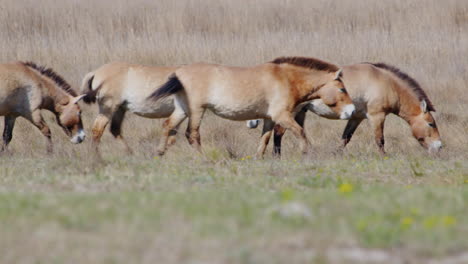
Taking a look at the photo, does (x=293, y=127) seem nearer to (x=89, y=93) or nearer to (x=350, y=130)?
(x=350, y=130)

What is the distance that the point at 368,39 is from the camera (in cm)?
2169

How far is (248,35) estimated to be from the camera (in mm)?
22141

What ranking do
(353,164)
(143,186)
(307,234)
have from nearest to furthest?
(307,234) < (143,186) < (353,164)

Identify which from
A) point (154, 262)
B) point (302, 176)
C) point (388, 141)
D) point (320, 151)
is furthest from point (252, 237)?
point (388, 141)

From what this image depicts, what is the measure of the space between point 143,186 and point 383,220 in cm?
365

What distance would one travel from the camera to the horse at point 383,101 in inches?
596

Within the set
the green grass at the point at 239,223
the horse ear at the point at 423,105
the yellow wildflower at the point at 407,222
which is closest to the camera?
the green grass at the point at 239,223

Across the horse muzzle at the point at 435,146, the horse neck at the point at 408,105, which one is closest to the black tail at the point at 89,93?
the horse neck at the point at 408,105

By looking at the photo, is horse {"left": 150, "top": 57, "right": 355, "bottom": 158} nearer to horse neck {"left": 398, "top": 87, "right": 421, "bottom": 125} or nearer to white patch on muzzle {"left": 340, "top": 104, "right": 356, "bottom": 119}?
white patch on muzzle {"left": 340, "top": 104, "right": 356, "bottom": 119}

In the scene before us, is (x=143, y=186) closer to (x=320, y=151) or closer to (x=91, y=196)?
(x=91, y=196)

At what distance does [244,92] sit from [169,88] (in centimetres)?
126

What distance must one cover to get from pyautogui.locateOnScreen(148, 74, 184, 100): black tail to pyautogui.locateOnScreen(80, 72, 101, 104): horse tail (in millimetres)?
1371

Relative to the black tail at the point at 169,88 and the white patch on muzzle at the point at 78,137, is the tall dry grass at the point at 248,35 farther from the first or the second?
the black tail at the point at 169,88

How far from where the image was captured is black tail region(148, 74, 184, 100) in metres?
13.3
